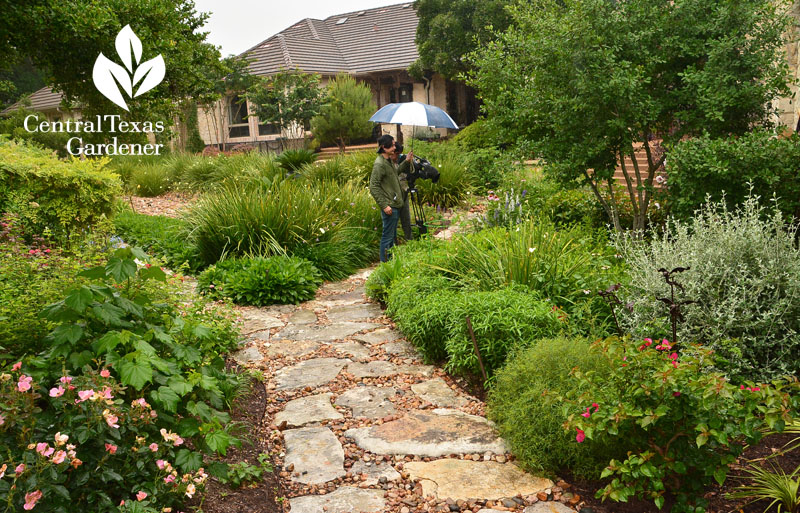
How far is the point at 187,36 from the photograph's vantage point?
12383 millimetres

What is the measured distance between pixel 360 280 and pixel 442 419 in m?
4.06

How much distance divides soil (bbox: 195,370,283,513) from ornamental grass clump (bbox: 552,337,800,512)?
1497mm

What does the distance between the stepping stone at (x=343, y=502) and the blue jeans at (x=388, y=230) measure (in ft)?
16.1

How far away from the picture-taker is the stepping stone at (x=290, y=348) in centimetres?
515

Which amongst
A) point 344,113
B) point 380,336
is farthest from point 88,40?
point 344,113

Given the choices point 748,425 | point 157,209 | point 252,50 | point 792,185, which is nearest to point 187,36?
point 157,209

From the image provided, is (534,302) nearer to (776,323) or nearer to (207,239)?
(776,323)

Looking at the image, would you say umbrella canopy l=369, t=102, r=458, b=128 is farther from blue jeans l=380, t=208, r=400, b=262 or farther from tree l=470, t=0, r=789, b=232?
tree l=470, t=0, r=789, b=232

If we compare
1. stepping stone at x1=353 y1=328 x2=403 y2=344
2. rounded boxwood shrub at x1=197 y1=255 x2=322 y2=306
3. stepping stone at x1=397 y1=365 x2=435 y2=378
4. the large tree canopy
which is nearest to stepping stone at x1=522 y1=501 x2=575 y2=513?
stepping stone at x1=397 y1=365 x2=435 y2=378

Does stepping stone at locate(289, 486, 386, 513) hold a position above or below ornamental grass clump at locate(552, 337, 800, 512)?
below

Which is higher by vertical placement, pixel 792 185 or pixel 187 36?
pixel 187 36

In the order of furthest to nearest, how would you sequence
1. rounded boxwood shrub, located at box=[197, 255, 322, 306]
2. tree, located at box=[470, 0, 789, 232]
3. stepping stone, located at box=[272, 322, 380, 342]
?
rounded boxwood shrub, located at box=[197, 255, 322, 306]
stepping stone, located at box=[272, 322, 380, 342]
tree, located at box=[470, 0, 789, 232]

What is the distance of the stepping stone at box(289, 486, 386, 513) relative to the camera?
290 cm

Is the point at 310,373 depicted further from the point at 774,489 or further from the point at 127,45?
the point at 127,45
